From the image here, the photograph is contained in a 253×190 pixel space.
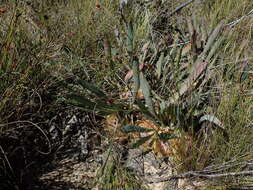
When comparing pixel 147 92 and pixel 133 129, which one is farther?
pixel 147 92

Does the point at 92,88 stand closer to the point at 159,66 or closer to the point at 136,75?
the point at 136,75

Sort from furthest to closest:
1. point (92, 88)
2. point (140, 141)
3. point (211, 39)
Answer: point (211, 39), point (92, 88), point (140, 141)

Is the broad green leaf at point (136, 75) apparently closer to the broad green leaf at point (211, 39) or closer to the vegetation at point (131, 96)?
the vegetation at point (131, 96)

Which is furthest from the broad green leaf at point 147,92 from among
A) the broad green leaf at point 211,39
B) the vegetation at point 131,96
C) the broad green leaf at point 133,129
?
the broad green leaf at point 211,39

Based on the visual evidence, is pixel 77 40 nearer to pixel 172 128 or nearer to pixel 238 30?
pixel 172 128

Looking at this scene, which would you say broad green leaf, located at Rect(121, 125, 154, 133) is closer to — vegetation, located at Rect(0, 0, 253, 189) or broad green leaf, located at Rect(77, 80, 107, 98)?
vegetation, located at Rect(0, 0, 253, 189)

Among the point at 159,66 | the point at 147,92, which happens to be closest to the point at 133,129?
the point at 147,92

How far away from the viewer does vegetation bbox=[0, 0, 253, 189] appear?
3.68 feet

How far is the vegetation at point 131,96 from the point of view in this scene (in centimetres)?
112

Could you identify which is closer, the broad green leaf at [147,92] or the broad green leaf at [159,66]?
the broad green leaf at [147,92]

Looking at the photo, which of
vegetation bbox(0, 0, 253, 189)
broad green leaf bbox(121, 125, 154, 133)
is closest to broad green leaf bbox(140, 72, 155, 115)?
vegetation bbox(0, 0, 253, 189)

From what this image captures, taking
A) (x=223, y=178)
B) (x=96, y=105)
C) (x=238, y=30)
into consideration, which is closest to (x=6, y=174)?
(x=96, y=105)

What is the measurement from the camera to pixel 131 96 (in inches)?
55.2

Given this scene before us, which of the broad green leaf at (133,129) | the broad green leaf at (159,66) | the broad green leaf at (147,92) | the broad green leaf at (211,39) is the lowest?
the broad green leaf at (133,129)
